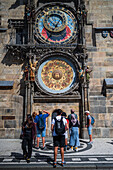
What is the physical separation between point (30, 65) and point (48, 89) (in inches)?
85.7

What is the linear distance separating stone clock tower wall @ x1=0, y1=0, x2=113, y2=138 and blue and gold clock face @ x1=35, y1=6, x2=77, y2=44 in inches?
51.4

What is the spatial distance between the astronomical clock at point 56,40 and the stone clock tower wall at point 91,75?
3.90 feet

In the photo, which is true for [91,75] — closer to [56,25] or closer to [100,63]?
[100,63]

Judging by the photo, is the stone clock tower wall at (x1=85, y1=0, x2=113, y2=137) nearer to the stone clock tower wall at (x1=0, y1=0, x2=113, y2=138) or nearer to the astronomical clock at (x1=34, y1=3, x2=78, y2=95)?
the stone clock tower wall at (x1=0, y1=0, x2=113, y2=138)

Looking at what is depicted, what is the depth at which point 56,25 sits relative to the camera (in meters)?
13.9

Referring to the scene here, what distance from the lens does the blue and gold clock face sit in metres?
13.8

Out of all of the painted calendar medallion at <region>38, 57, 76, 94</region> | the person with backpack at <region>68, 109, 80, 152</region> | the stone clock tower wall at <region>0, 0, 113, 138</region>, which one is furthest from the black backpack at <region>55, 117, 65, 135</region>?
the painted calendar medallion at <region>38, 57, 76, 94</region>

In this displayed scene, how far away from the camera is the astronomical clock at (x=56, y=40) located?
42.9 feet

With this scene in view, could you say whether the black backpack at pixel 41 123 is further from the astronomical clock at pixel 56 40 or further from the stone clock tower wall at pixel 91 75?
the astronomical clock at pixel 56 40

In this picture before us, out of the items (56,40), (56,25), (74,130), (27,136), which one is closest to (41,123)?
(74,130)

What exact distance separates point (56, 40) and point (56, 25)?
1226mm

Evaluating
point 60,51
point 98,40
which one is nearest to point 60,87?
point 60,51

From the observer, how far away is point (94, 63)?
43.9ft

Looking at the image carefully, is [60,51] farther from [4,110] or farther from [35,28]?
[4,110]
